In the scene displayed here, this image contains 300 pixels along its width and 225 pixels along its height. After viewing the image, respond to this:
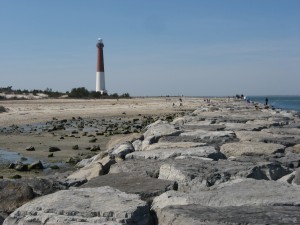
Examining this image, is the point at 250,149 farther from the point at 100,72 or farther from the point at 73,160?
the point at 100,72

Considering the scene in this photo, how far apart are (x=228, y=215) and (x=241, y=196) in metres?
0.37

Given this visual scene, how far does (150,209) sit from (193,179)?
0.58 m

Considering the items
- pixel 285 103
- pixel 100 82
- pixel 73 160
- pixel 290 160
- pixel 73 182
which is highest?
pixel 100 82

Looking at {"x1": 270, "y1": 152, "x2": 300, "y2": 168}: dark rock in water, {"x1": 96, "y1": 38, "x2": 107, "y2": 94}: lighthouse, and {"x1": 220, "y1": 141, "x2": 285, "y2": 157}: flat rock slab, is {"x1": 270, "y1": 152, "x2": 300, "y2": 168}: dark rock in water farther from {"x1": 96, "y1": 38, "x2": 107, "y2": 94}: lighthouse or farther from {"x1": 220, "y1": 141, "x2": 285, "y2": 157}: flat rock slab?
{"x1": 96, "y1": 38, "x2": 107, "y2": 94}: lighthouse

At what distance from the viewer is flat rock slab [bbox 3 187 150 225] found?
2.38 m

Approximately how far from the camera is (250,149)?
436 centimetres

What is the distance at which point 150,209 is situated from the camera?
269 centimetres

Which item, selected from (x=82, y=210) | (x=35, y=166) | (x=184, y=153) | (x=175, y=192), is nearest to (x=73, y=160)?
(x=35, y=166)

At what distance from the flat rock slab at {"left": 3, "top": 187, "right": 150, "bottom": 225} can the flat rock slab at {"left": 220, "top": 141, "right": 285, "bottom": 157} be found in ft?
6.27

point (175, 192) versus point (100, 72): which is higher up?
point (100, 72)

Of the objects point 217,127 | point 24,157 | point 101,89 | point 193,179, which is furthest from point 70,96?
point 193,179

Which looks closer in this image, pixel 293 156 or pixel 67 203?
pixel 67 203

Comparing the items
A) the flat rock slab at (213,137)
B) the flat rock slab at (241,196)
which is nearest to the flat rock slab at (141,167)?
the flat rock slab at (241,196)

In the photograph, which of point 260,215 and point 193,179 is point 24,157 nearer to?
point 193,179
